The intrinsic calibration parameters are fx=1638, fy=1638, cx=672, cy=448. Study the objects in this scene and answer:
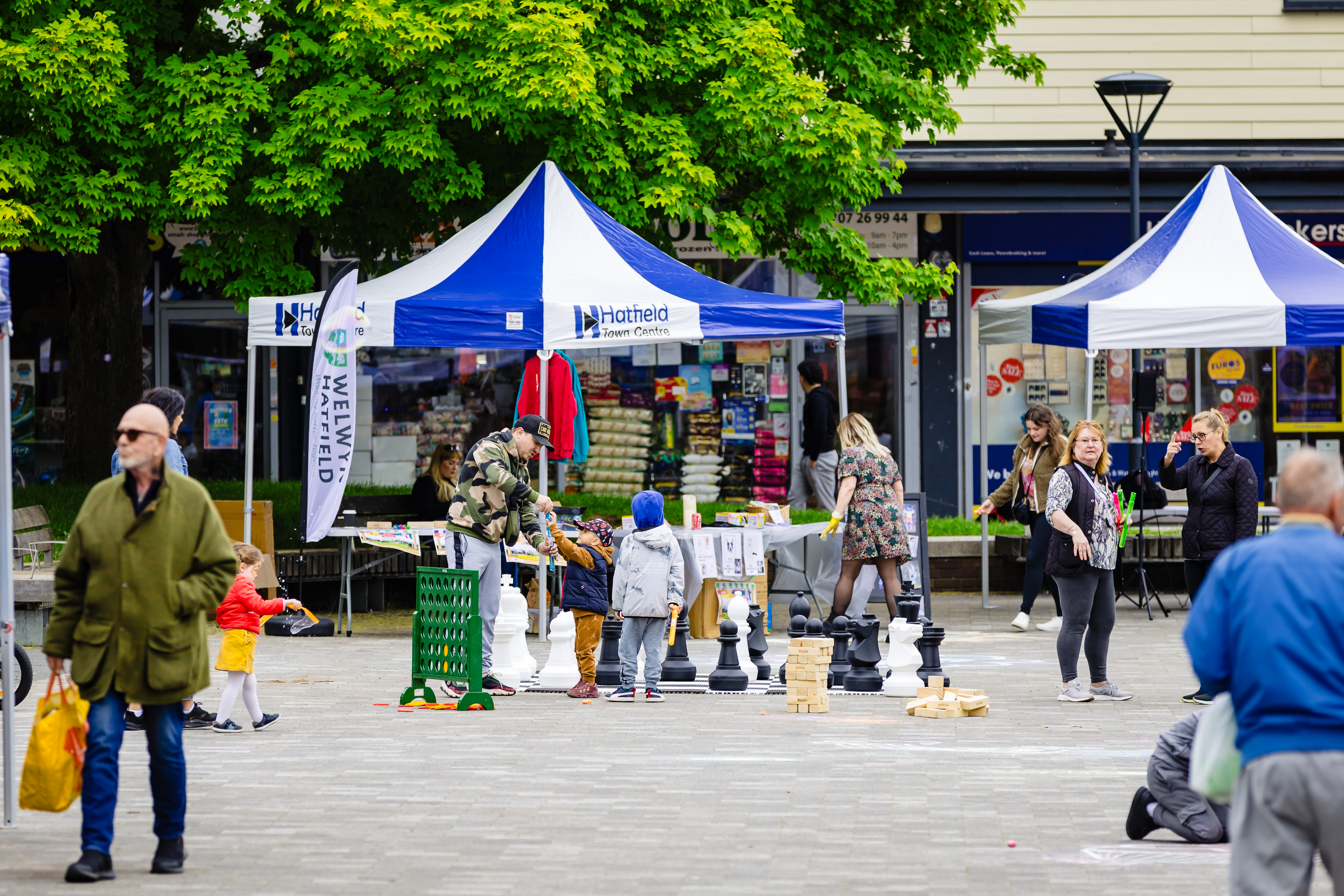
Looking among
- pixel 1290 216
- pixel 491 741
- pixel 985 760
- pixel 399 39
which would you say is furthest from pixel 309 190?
pixel 1290 216

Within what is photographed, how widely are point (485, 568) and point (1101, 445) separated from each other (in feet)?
12.8

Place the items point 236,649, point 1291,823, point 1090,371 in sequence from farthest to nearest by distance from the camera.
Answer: point 1090,371 → point 236,649 → point 1291,823

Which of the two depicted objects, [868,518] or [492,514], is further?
[868,518]

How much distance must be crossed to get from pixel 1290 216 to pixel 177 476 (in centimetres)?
1725

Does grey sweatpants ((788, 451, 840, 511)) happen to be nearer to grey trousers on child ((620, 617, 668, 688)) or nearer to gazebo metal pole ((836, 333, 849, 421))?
gazebo metal pole ((836, 333, 849, 421))

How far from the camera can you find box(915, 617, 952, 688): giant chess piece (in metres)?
10.1

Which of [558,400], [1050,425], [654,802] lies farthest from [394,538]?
[654,802]

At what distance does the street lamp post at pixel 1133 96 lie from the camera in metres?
14.8

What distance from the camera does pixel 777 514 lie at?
43.4 ft

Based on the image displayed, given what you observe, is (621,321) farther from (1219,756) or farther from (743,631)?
(1219,756)

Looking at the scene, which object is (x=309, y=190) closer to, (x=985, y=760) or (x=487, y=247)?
(x=487, y=247)

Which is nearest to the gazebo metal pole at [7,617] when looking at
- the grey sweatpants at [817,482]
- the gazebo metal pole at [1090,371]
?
the gazebo metal pole at [1090,371]

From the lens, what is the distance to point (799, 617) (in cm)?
996

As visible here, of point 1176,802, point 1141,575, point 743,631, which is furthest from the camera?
point 1141,575
